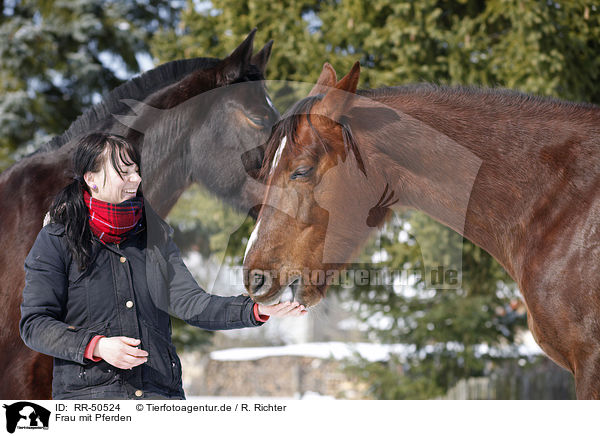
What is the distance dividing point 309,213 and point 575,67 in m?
5.32

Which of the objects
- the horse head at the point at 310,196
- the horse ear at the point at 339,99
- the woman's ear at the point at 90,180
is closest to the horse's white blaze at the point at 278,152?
the horse head at the point at 310,196

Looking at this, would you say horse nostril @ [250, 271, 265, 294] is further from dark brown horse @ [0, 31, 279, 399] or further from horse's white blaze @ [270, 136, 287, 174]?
dark brown horse @ [0, 31, 279, 399]

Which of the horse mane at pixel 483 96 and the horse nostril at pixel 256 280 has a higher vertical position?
the horse mane at pixel 483 96

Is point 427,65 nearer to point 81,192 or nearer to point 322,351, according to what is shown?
point 81,192

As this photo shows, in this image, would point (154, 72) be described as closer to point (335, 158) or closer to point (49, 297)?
point (335, 158)

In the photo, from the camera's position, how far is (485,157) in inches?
107

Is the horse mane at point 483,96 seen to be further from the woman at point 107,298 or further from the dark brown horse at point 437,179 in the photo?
the woman at point 107,298

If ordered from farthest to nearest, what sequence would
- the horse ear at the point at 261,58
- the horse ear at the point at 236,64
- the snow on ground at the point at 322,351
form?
1. the snow on ground at the point at 322,351
2. the horse ear at the point at 261,58
3. the horse ear at the point at 236,64

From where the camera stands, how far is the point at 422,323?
8.27 metres

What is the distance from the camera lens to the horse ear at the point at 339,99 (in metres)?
2.72

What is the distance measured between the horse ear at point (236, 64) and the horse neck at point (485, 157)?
963mm

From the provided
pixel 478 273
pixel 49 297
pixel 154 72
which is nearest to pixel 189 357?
pixel 478 273

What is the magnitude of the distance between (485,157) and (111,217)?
1.68 metres

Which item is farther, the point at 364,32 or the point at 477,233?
the point at 364,32
